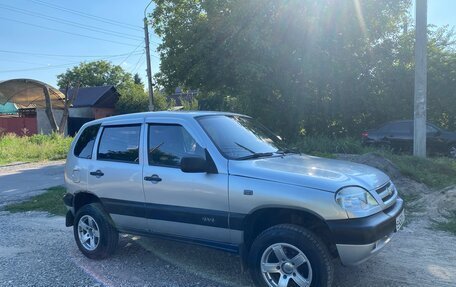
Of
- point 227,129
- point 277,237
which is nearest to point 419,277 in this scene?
point 277,237

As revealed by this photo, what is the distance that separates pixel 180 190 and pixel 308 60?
14.5m

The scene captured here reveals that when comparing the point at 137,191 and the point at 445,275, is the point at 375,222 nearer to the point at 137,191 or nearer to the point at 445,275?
the point at 445,275

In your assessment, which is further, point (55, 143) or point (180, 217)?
point (55, 143)

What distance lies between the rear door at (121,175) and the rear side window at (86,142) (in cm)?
17

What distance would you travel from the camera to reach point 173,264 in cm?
516

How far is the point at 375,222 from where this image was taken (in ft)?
12.4

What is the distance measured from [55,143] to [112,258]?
1893cm

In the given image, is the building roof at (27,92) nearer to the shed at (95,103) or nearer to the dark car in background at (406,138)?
the shed at (95,103)

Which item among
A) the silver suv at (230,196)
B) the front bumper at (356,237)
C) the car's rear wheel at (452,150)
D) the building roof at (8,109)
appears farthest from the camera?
the building roof at (8,109)

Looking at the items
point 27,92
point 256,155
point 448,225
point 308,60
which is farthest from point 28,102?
point 448,225

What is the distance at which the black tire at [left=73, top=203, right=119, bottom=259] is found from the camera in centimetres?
530

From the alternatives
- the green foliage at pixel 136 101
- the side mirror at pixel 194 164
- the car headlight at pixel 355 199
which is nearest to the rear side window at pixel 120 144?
the side mirror at pixel 194 164

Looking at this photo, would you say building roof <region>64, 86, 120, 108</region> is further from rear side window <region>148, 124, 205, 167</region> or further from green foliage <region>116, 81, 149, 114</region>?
rear side window <region>148, 124, 205, 167</region>

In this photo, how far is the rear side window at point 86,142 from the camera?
5.66 metres
